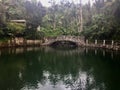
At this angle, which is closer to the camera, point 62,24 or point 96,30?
point 96,30

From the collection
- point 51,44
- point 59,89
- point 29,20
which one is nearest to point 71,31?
point 51,44

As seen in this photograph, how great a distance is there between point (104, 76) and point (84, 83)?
334 centimetres

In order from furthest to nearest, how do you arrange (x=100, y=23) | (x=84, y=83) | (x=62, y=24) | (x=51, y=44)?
(x=62, y=24) → (x=51, y=44) → (x=100, y=23) → (x=84, y=83)

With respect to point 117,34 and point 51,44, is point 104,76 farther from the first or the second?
point 51,44

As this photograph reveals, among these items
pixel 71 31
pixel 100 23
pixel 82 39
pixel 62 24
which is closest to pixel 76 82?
pixel 100 23

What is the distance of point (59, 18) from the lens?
7581 centimetres

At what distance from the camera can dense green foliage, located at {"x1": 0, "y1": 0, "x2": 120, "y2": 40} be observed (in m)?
47.0

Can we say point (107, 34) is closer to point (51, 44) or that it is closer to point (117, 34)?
point (117, 34)

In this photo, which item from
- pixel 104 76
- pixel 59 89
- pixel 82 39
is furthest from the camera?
pixel 82 39

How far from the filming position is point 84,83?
1858cm

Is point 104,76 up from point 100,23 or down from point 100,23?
down

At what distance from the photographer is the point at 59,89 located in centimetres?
1689

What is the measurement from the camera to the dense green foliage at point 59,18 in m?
47.0

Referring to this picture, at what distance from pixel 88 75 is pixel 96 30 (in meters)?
30.3
